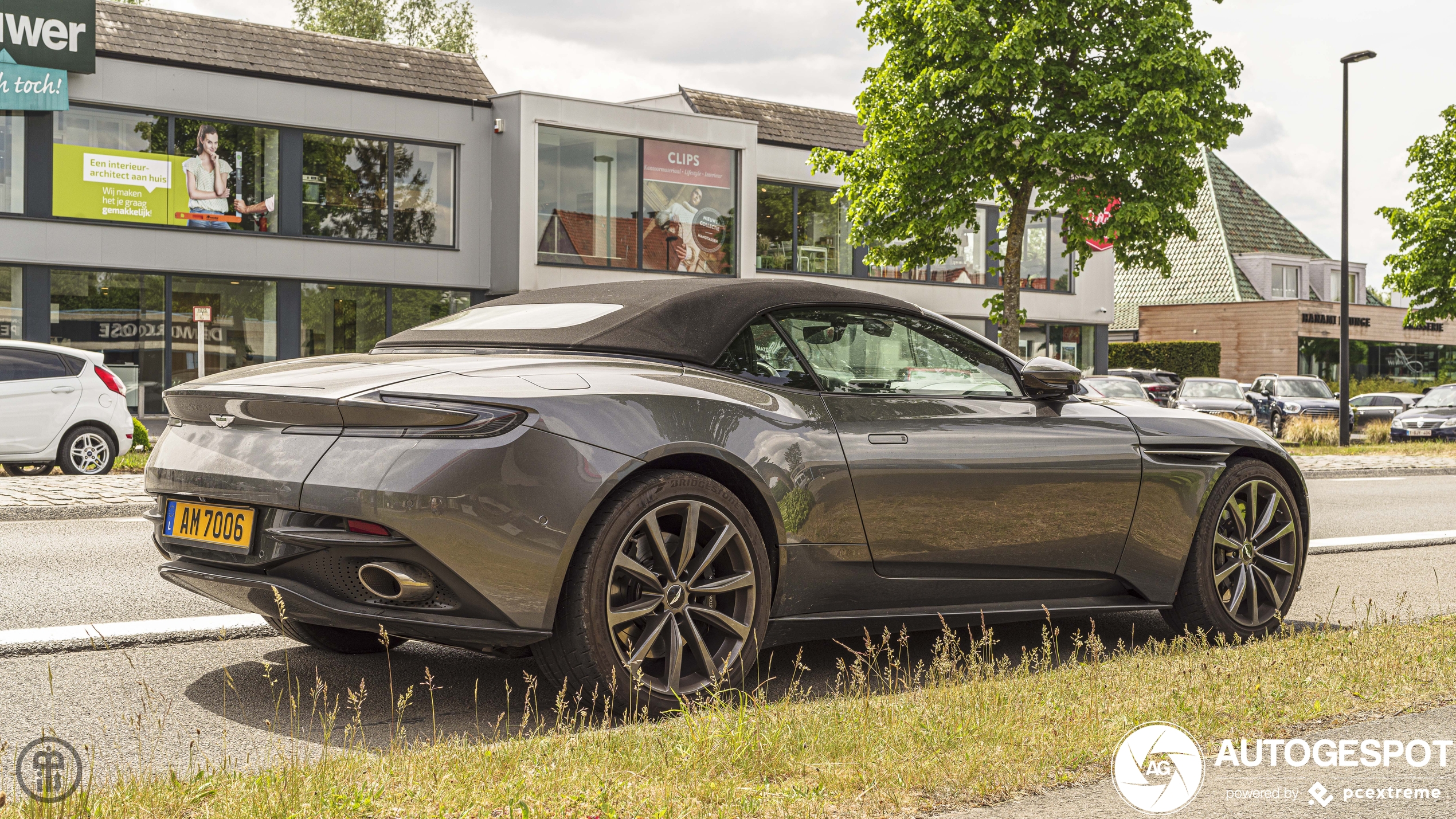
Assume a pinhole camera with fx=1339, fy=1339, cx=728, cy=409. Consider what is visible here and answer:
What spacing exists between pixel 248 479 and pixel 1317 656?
387 cm

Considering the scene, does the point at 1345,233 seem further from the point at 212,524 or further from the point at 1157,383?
the point at 212,524

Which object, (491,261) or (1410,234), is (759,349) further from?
(1410,234)

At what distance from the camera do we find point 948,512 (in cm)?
495

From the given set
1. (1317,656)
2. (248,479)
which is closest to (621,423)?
(248,479)

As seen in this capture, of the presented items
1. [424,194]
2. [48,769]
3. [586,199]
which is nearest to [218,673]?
[48,769]

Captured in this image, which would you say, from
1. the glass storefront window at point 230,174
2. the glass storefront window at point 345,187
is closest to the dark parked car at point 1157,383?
the glass storefront window at point 345,187

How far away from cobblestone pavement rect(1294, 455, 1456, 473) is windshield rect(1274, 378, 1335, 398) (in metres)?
10.4

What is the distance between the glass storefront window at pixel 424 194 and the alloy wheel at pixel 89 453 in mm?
12404

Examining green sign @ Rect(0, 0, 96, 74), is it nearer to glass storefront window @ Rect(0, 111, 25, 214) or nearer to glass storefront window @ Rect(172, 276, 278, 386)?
glass storefront window @ Rect(0, 111, 25, 214)

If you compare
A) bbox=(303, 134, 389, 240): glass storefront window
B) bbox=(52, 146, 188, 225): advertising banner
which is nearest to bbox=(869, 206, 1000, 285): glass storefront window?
bbox=(303, 134, 389, 240): glass storefront window

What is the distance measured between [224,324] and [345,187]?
350 centimetres

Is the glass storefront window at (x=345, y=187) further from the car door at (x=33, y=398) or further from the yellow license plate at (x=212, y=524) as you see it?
the yellow license plate at (x=212, y=524)

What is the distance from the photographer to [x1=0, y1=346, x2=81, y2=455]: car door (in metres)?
13.3

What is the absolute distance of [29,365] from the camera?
13.6 metres
